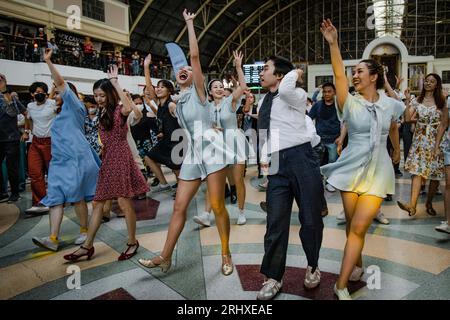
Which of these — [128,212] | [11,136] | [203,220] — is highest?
[11,136]

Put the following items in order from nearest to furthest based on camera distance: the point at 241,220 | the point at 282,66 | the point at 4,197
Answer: the point at 282,66 → the point at 241,220 → the point at 4,197

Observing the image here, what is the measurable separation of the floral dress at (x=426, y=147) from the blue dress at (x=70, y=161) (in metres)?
3.46

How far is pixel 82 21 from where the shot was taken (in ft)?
50.3

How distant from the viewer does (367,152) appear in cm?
229

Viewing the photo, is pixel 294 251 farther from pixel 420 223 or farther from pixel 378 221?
pixel 420 223

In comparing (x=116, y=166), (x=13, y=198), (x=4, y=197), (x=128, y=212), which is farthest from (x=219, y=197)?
(x=4, y=197)

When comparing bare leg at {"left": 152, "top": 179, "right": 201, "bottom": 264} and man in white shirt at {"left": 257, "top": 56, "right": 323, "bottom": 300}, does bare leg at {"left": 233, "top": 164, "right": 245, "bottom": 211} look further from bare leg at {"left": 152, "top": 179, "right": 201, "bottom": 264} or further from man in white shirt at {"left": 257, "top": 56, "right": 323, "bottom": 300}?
man in white shirt at {"left": 257, "top": 56, "right": 323, "bottom": 300}

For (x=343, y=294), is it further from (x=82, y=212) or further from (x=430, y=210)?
(x=430, y=210)

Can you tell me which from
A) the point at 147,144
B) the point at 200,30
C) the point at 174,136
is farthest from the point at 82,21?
the point at 174,136

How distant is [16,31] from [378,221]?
47.5 ft

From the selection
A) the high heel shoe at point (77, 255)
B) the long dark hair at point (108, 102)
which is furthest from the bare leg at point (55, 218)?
the long dark hair at point (108, 102)

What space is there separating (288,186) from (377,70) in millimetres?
974

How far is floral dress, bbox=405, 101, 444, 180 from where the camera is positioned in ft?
13.1

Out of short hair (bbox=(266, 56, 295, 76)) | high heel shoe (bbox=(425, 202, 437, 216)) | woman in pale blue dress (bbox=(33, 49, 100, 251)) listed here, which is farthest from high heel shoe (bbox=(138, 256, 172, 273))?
high heel shoe (bbox=(425, 202, 437, 216))
